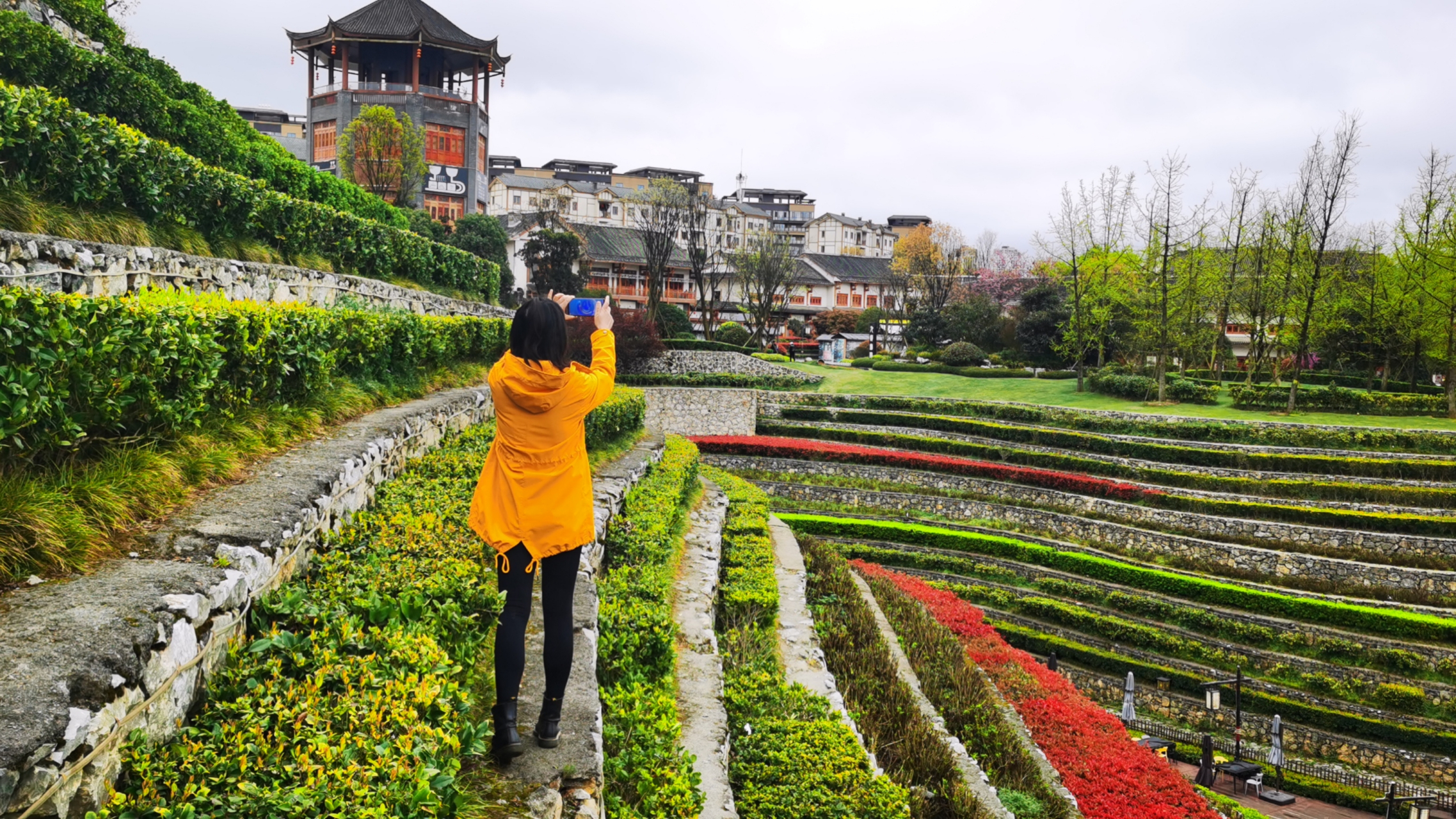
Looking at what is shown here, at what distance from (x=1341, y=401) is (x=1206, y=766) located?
66.6 feet

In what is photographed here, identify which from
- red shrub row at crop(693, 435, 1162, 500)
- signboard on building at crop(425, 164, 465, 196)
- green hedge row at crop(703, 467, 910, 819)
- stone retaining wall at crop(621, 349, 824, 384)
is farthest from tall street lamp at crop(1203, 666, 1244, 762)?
signboard on building at crop(425, 164, 465, 196)

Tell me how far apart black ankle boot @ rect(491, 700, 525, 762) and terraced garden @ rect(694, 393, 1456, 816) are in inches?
189

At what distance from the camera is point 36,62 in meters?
11.1

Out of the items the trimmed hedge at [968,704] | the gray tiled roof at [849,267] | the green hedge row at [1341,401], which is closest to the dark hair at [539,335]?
the trimmed hedge at [968,704]

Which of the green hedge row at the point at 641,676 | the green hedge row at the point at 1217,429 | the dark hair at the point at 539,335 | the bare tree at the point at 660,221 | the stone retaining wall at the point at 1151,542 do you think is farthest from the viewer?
the bare tree at the point at 660,221

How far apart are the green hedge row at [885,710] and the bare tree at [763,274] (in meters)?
42.5

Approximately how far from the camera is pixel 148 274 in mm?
9281

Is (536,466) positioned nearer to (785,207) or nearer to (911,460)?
(911,460)

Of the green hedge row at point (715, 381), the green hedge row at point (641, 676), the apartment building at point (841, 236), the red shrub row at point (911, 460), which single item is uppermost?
the apartment building at point (841, 236)

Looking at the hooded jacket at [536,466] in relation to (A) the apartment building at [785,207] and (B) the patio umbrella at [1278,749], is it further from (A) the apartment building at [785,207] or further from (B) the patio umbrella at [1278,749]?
(A) the apartment building at [785,207]

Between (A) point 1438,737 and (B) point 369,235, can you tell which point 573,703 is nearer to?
(B) point 369,235

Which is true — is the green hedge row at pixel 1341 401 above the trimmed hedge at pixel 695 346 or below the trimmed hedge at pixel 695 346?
below

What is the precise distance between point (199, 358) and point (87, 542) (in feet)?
6.06

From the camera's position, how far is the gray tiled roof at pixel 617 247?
63781 millimetres
